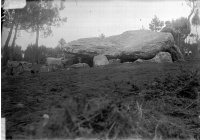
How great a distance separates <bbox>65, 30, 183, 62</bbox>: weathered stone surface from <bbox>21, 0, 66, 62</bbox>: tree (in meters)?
4.00

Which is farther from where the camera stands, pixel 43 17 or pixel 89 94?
pixel 43 17

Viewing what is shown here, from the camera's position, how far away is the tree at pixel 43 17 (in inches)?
93.2

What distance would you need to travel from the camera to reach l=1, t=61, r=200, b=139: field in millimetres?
1273

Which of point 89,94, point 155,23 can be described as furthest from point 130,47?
point 89,94

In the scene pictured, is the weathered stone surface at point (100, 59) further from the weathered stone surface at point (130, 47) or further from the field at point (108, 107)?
the field at point (108, 107)

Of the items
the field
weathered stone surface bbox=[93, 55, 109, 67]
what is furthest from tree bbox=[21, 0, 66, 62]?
weathered stone surface bbox=[93, 55, 109, 67]

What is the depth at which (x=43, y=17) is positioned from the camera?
8.90 ft

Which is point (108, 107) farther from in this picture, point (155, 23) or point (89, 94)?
point (155, 23)

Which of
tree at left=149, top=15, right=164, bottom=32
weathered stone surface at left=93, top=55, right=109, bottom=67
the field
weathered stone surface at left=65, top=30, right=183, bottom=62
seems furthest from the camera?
weathered stone surface at left=65, top=30, right=183, bottom=62

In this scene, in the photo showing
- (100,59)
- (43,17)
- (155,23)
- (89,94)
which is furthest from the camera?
(100,59)

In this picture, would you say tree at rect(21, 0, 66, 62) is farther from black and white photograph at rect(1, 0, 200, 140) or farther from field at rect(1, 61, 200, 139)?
field at rect(1, 61, 200, 139)

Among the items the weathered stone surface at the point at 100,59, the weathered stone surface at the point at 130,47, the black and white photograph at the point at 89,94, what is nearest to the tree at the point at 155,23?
the black and white photograph at the point at 89,94

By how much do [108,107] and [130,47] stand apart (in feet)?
18.8

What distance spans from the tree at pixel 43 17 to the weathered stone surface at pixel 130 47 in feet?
13.1
